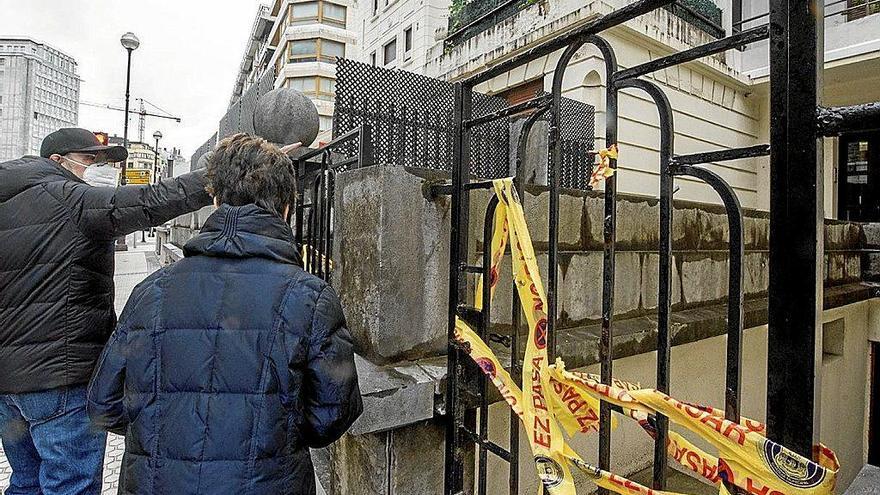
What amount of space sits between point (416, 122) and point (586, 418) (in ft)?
18.5

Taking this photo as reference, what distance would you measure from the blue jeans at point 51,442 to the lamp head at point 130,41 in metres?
18.0

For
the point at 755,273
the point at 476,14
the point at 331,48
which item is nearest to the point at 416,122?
the point at 755,273

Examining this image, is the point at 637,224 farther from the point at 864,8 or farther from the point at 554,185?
the point at 864,8

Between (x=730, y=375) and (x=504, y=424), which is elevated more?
(x=730, y=375)

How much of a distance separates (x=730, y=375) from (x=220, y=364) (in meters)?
1.52

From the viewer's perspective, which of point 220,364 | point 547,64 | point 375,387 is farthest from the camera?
point 547,64

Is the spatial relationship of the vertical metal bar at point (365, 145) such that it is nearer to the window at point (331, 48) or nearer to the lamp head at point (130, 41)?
the lamp head at point (130, 41)

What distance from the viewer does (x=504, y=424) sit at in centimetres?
253

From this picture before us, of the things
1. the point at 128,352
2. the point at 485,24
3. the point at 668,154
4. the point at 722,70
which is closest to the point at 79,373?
the point at 128,352

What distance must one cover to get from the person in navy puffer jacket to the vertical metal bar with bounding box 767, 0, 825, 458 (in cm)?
130

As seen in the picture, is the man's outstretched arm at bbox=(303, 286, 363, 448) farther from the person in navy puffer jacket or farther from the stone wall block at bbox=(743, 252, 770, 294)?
the stone wall block at bbox=(743, 252, 770, 294)

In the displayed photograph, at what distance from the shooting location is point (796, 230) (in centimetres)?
107

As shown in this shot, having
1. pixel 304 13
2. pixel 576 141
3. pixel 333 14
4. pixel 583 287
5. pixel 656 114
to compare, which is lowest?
pixel 583 287

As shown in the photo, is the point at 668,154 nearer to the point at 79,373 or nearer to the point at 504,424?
the point at 504,424
